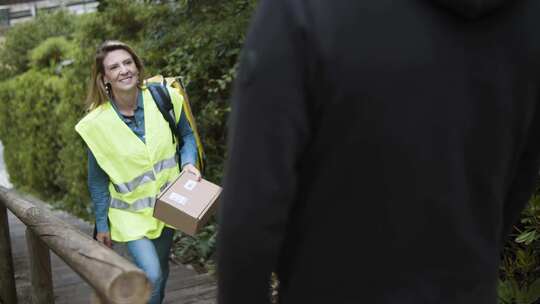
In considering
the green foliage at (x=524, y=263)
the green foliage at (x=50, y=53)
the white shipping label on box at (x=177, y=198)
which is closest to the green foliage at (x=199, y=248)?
the white shipping label on box at (x=177, y=198)

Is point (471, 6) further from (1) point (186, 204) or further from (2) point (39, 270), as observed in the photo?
(2) point (39, 270)

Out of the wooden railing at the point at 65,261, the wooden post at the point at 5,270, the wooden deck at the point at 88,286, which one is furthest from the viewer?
the wooden deck at the point at 88,286

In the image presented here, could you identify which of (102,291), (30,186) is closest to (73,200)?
(30,186)

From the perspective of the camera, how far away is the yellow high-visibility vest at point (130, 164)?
348 cm

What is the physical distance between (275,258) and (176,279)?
466 cm

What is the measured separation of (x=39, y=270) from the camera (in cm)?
371

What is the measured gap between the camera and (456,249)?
1.26 metres

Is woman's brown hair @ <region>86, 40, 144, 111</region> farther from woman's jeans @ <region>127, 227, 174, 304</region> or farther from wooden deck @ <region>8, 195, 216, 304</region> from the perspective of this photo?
wooden deck @ <region>8, 195, 216, 304</region>

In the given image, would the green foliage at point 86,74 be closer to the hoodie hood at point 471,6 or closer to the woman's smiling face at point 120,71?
the woman's smiling face at point 120,71

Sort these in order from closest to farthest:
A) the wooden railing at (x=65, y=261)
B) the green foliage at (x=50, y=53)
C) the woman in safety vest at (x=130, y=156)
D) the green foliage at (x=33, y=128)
Result: the wooden railing at (x=65, y=261), the woman in safety vest at (x=130, y=156), the green foliage at (x=33, y=128), the green foliage at (x=50, y=53)

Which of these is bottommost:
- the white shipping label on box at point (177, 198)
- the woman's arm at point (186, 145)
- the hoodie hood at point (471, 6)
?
the white shipping label on box at point (177, 198)

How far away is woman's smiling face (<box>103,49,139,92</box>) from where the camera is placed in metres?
3.61

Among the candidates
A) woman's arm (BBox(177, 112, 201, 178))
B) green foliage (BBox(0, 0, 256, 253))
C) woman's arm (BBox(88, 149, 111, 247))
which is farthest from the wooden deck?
woman's arm (BBox(177, 112, 201, 178))

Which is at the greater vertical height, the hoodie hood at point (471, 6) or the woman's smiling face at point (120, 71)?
the hoodie hood at point (471, 6)
